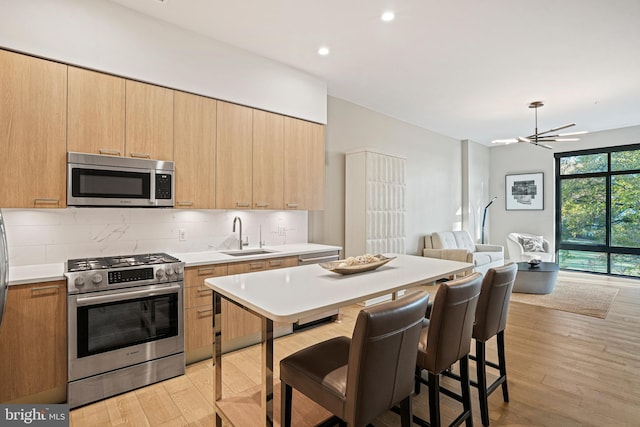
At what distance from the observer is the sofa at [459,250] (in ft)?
18.4

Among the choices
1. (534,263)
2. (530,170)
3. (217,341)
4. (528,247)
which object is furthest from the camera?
(530,170)

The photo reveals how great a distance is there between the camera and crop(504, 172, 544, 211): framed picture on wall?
293 inches

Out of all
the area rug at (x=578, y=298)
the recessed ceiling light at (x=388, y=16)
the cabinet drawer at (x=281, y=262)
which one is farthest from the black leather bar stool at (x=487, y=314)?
the area rug at (x=578, y=298)

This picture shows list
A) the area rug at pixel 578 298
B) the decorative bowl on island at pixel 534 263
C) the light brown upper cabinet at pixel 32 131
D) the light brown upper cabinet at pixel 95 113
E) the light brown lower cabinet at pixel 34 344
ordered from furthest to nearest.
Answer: the decorative bowl on island at pixel 534 263 < the area rug at pixel 578 298 < the light brown upper cabinet at pixel 95 113 < the light brown upper cabinet at pixel 32 131 < the light brown lower cabinet at pixel 34 344

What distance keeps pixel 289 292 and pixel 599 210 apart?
25.8ft

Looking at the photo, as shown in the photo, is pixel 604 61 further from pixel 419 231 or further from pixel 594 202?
pixel 594 202

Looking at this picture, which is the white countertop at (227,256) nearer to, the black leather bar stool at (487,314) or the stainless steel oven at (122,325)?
the stainless steel oven at (122,325)

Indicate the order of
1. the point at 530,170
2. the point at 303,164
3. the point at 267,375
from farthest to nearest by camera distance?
1. the point at 530,170
2. the point at 303,164
3. the point at 267,375

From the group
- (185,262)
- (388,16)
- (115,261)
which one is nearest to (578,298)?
(388,16)

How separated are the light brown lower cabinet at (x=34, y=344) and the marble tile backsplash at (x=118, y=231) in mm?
571

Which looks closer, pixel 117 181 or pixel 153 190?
pixel 117 181

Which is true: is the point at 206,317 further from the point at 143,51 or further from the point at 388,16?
the point at 388,16

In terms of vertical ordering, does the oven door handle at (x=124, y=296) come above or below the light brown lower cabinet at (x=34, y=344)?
above

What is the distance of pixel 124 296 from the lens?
2381mm
